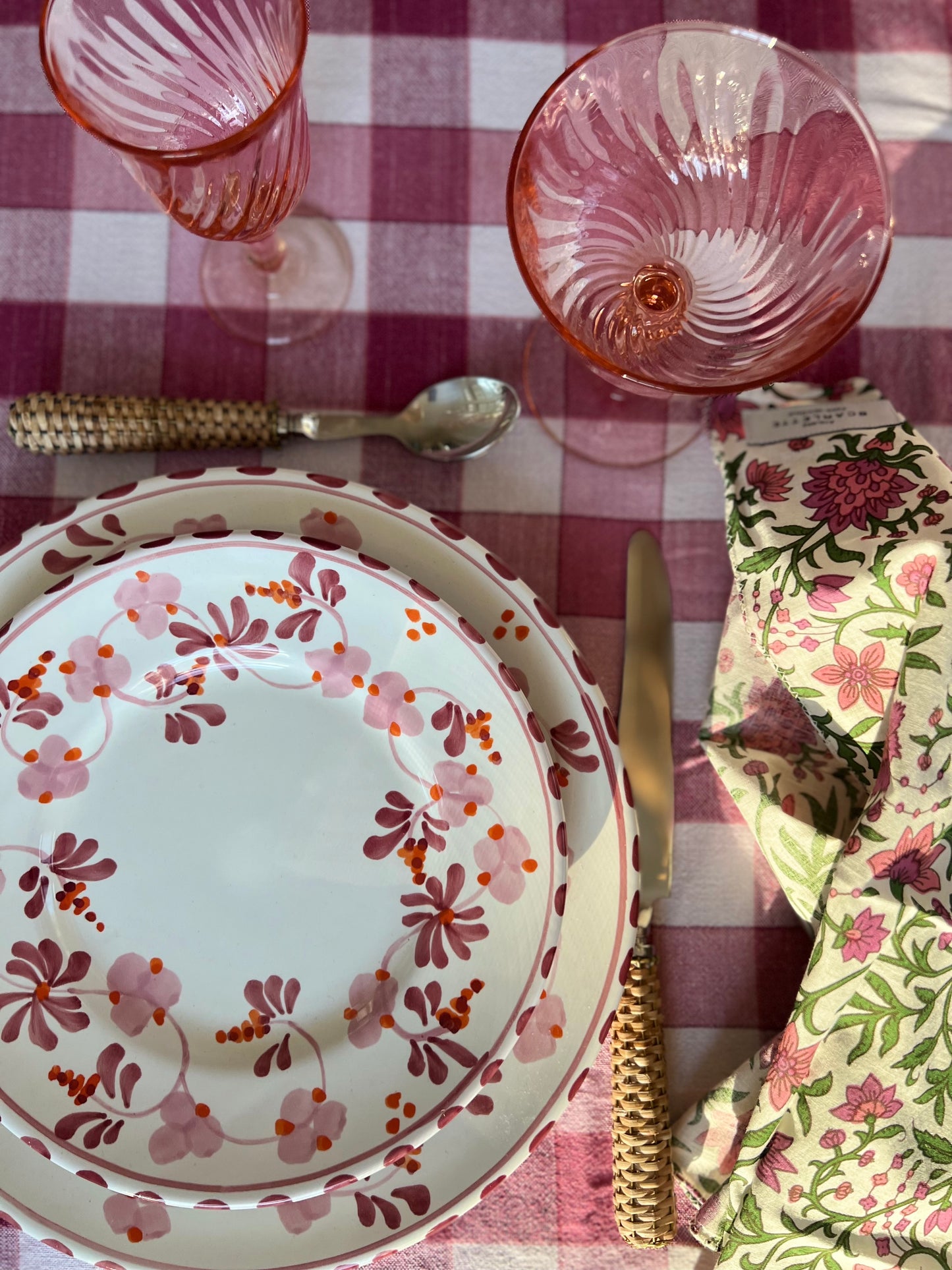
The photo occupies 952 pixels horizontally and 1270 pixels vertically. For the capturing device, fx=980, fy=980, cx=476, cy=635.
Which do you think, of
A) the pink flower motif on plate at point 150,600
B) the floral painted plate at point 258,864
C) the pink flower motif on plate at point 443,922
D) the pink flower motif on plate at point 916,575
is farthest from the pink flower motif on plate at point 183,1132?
the pink flower motif on plate at point 916,575

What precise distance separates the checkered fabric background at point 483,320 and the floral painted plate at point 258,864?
14cm

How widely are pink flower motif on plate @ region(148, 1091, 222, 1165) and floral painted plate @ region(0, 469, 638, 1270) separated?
33 millimetres

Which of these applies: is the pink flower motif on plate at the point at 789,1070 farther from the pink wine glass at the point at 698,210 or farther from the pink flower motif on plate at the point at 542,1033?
the pink wine glass at the point at 698,210

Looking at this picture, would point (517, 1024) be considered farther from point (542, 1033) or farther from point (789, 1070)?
point (789, 1070)

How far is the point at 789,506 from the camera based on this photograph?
573 millimetres

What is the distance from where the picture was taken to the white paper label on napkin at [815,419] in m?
0.61

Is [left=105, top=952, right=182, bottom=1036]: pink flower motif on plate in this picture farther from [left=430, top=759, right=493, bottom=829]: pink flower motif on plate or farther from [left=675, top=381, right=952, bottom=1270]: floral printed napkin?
[left=675, top=381, right=952, bottom=1270]: floral printed napkin

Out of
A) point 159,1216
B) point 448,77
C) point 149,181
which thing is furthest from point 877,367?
point 159,1216

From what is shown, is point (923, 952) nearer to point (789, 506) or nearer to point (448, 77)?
point (789, 506)

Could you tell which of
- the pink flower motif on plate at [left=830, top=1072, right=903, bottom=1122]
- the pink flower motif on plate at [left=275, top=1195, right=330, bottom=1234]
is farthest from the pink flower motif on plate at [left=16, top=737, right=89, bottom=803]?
the pink flower motif on plate at [left=830, top=1072, right=903, bottom=1122]

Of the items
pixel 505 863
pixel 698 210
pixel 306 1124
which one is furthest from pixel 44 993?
pixel 698 210

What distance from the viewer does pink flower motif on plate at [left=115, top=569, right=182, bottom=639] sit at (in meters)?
0.53

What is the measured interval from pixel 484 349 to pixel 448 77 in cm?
19

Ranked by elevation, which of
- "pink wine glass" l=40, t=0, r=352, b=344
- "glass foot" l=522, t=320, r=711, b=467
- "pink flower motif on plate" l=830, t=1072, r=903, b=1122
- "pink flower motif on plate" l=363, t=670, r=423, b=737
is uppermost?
"pink wine glass" l=40, t=0, r=352, b=344
